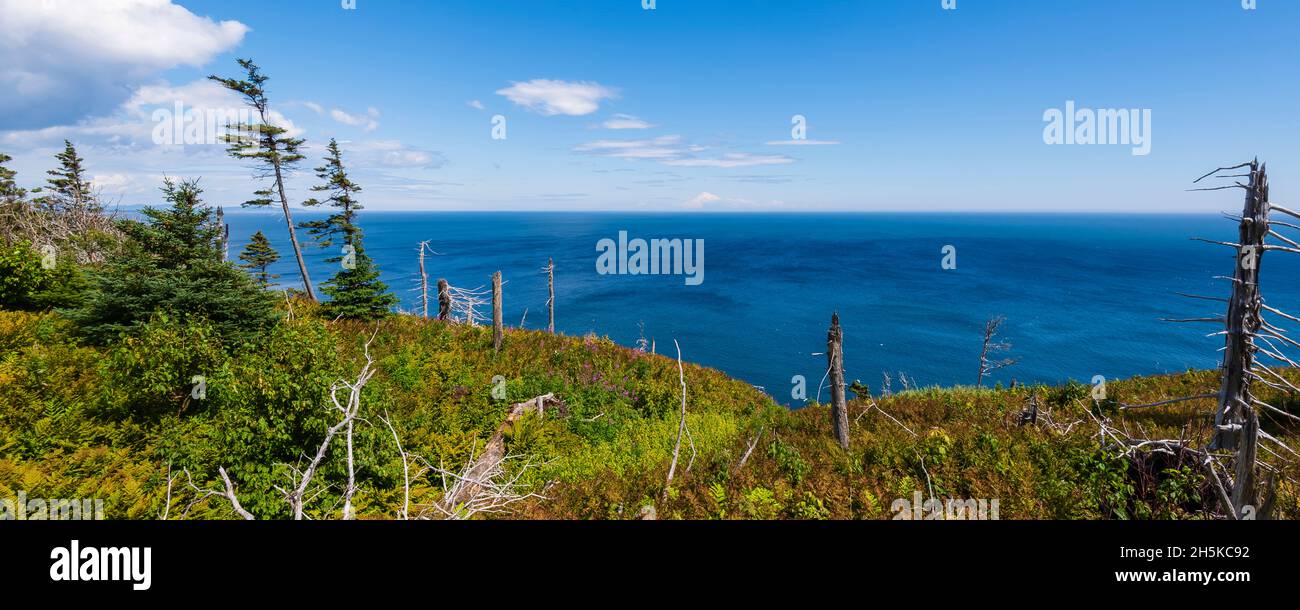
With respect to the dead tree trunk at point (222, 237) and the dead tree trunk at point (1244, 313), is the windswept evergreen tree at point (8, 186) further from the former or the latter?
the dead tree trunk at point (1244, 313)

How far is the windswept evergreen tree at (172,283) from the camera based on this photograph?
445 inches

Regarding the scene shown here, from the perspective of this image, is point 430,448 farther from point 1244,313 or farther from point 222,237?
point 222,237

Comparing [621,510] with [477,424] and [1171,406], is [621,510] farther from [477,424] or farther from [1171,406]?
Answer: [1171,406]

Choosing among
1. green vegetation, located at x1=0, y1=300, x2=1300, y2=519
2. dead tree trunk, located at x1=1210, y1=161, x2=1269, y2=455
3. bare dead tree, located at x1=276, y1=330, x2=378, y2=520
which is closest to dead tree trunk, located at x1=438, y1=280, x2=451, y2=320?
green vegetation, located at x1=0, y1=300, x2=1300, y2=519

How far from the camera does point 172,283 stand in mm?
11328

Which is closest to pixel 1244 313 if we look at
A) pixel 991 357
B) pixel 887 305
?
pixel 991 357

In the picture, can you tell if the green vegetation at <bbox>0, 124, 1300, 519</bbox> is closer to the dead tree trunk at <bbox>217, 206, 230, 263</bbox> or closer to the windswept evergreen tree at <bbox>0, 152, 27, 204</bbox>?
the dead tree trunk at <bbox>217, 206, 230, 263</bbox>

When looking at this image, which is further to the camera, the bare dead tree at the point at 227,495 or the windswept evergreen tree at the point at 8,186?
the windswept evergreen tree at the point at 8,186

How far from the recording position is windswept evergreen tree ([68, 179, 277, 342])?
37.1 ft

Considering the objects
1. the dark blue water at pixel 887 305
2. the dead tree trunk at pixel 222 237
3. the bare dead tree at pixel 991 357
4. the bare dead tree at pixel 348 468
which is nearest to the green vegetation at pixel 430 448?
the bare dead tree at pixel 348 468

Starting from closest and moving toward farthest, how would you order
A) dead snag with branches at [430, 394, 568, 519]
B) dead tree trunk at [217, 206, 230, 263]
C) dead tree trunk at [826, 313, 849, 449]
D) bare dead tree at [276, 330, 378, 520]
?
1. bare dead tree at [276, 330, 378, 520]
2. dead snag with branches at [430, 394, 568, 519]
3. dead tree trunk at [826, 313, 849, 449]
4. dead tree trunk at [217, 206, 230, 263]

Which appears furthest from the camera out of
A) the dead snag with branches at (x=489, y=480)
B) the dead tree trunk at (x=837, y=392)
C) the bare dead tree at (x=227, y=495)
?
the dead tree trunk at (x=837, y=392)
